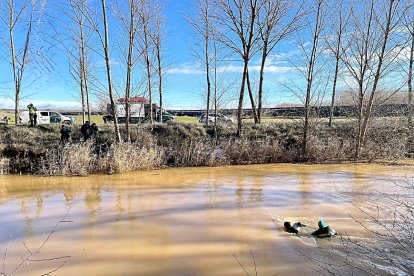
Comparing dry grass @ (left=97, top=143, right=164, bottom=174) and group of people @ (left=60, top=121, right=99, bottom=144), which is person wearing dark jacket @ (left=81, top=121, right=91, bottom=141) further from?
dry grass @ (left=97, top=143, right=164, bottom=174)

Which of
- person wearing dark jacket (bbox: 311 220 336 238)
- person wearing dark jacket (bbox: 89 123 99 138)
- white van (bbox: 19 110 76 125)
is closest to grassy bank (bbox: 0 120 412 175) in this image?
person wearing dark jacket (bbox: 89 123 99 138)

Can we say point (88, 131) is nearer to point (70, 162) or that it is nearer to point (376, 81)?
point (70, 162)

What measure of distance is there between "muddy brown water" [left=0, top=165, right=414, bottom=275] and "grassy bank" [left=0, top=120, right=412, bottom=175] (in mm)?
1102

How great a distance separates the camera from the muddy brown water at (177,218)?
6.38 m

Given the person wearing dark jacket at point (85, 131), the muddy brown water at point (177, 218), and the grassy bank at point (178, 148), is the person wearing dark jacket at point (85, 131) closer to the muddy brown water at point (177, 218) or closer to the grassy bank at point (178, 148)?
the grassy bank at point (178, 148)

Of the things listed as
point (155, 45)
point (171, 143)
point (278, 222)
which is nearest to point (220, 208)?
point (278, 222)

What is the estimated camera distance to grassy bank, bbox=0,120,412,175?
54.0ft

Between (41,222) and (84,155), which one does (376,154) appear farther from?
(41,222)

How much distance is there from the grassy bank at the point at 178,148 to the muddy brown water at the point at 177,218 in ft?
3.61

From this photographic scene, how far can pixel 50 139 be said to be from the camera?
20.6 meters

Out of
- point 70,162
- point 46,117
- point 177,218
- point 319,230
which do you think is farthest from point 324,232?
point 46,117

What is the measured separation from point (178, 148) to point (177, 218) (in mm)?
10141

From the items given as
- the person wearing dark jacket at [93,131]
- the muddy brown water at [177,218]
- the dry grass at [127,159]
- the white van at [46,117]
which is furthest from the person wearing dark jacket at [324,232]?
the white van at [46,117]

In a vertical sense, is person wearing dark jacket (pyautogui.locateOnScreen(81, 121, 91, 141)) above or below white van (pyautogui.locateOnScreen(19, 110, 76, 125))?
below
